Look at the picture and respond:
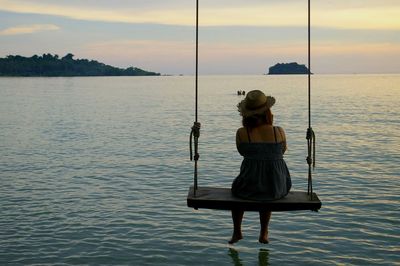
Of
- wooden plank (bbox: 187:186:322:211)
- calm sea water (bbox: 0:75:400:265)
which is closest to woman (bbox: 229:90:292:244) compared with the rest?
wooden plank (bbox: 187:186:322:211)

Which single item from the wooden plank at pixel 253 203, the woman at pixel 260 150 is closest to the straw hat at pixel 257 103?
the woman at pixel 260 150

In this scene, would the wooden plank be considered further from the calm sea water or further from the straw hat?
the calm sea water

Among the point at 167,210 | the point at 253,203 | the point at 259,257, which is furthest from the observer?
the point at 167,210

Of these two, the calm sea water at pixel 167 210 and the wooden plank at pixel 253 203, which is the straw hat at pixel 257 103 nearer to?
the wooden plank at pixel 253 203

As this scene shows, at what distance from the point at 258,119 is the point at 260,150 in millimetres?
487

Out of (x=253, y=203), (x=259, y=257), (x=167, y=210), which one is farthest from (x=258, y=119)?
(x=167, y=210)

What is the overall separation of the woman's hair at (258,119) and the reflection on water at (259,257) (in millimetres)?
4080

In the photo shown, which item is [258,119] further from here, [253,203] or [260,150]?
[253,203]

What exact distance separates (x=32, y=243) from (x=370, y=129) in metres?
35.0

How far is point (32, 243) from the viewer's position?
12.6 metres

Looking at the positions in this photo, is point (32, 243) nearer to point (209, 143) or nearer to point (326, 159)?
point (326, 159)

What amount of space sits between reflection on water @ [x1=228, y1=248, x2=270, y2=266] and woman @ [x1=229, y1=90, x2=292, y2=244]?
3346 millimetres

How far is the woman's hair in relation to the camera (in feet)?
28.1

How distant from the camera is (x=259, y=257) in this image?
11953mm
